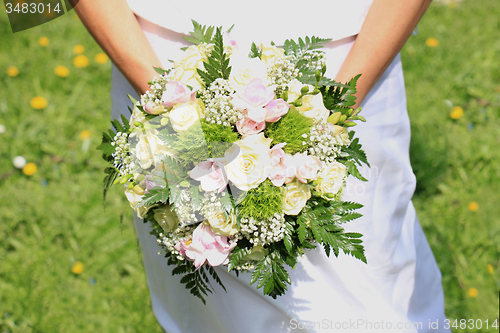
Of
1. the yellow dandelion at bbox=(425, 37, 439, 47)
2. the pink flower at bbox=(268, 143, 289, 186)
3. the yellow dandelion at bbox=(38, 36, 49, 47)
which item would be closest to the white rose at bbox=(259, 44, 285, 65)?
the pink flower at bbox=(268, 143, 289, 186)

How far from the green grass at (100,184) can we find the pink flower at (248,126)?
1314 millimetres

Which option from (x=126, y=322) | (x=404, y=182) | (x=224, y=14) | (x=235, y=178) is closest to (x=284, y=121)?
(x=235, y=178)

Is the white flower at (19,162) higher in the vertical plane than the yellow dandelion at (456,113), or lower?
higher

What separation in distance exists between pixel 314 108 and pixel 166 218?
591 mm

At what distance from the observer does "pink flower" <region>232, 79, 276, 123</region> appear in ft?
3.88

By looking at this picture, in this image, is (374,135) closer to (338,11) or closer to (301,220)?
(338,11)

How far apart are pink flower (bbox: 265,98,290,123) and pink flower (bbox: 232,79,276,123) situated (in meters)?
0.01

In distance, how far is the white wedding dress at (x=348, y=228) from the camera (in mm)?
1643

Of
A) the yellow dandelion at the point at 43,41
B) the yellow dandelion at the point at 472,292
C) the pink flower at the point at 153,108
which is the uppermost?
the pink flower at the point at 153,108

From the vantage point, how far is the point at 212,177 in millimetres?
1183

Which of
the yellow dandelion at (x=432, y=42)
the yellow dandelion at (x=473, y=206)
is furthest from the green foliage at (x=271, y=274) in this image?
the yellow dandelion at (x=432, y=42)

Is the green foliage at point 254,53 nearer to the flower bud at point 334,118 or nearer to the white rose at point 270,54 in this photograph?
the white rose at point 270,54

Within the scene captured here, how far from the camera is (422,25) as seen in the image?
4375mm

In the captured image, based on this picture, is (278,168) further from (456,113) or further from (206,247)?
(456,113)
